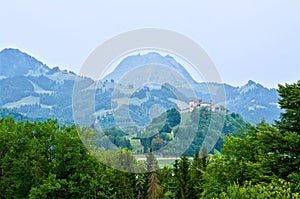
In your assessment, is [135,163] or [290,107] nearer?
[290,107]

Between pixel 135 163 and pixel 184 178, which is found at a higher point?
pixel 135 163

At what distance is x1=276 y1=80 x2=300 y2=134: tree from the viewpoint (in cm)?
1850

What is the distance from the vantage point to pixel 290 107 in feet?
61.8

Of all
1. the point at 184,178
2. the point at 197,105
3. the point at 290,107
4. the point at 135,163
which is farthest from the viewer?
the point at 184,178

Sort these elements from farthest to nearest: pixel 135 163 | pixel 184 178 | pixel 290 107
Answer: pixel 184 178 → pixel 135 163 → pixel 290 107

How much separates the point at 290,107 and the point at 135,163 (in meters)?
11.4

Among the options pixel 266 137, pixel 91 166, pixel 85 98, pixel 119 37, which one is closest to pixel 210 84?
pixel 266 137

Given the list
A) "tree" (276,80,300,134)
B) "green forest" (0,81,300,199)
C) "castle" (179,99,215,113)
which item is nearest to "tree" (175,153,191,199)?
"green forest" (0,81,300,199)

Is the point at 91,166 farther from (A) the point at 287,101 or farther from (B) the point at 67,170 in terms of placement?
(A) the point at 287,101

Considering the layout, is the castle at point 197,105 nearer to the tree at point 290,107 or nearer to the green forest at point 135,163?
the green forest at point 135,163

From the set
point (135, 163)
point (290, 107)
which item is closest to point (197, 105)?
point (290, 107)

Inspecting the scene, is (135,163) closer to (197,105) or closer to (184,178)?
(184,178)

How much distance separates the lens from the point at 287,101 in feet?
62.3

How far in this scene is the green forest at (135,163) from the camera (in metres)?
18.3
